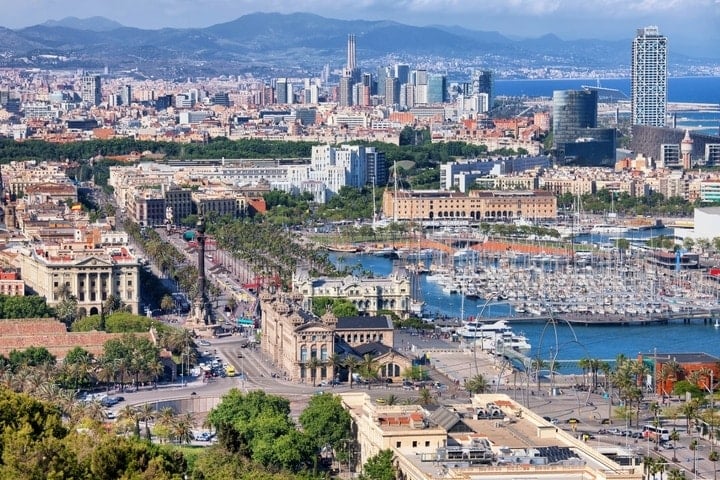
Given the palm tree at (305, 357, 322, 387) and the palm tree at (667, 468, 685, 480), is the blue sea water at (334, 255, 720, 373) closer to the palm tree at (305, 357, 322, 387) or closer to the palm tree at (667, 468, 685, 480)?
the palm tree at (305, 357, 322, 387)

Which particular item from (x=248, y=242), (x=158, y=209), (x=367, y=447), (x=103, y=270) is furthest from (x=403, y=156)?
(x=367, y=447)

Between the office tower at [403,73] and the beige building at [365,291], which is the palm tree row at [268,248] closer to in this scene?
the beige building at [365,291]

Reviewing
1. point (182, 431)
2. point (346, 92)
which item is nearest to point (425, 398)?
point (182, 431)

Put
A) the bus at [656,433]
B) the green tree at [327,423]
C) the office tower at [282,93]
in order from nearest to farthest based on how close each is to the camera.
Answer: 1. the green tree at [327,423]
2. the bus at [656,433]
3. the office tower at [282,93]

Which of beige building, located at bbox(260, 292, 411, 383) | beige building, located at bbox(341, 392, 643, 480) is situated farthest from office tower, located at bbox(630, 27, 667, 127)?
beige building, located at bbox(341, 392, 643, 480)

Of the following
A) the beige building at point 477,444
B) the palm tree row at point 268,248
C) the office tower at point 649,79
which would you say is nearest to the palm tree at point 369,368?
the beige building at point 477,444

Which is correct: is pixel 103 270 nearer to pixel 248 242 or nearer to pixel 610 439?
pixel 248 242
